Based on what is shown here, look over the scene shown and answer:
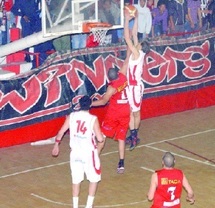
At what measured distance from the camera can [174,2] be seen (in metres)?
24.5

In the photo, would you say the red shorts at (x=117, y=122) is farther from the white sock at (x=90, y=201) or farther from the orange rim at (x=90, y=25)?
the orange rim at (x=90, y=25)

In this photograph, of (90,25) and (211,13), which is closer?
(90,25)

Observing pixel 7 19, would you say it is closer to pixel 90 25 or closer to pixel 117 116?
pixel 90 25

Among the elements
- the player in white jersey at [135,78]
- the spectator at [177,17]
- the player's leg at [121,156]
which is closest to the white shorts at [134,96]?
the player in white jersey at [135,78]

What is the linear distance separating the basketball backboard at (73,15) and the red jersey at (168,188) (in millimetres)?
7118

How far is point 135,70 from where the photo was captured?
1886cm

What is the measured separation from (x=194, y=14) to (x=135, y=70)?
648cm

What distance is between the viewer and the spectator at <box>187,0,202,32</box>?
24.5 metres

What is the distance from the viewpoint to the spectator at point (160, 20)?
24.2m

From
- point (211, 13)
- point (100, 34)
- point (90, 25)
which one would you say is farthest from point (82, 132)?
point (211, 13)

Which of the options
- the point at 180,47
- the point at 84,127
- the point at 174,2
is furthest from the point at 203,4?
the point at 84,127

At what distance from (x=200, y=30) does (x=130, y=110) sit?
22.8 ft

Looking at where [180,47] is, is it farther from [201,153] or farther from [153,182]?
[153,182]

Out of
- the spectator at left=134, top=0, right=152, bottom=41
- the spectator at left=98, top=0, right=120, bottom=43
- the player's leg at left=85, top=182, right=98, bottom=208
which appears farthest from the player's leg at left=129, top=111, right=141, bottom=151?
the spectator at left=134, top=0, right=152, bottom=41
